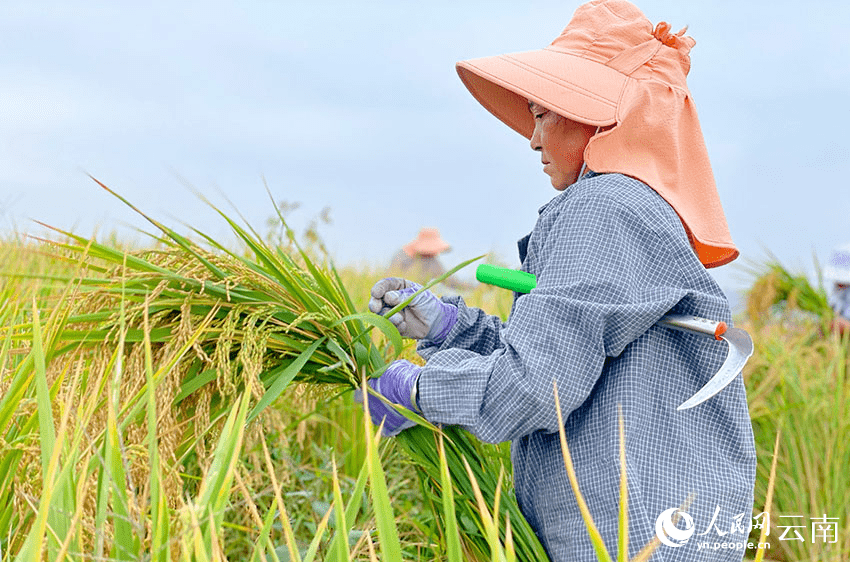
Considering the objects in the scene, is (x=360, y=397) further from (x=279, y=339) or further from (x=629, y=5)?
(x=629, y=5)

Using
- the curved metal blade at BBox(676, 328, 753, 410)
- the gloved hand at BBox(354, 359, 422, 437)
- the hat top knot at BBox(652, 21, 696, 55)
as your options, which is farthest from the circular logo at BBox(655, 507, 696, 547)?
the hat top knot at BBox(652, 21, 696, 55)

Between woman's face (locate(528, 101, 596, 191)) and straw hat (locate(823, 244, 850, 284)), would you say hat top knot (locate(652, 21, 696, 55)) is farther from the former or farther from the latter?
straw hat (locate(823, 244, 850, 284))

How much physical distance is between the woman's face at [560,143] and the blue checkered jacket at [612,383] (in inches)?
5.1

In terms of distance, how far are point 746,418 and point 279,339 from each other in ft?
3.20

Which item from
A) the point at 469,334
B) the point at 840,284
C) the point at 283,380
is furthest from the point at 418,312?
the point at 840,284

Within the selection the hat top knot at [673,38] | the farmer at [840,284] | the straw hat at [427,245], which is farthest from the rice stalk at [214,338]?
the straw hat at [427,245]

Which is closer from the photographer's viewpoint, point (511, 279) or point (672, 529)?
point (672, 529)

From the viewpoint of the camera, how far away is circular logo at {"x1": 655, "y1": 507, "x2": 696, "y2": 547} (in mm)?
1526

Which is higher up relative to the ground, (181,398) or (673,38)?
(673,38)

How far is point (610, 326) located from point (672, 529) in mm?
416

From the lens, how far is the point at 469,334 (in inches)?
75.2

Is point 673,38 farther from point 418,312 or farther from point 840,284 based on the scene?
point 840,284

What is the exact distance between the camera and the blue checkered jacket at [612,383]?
1.46m

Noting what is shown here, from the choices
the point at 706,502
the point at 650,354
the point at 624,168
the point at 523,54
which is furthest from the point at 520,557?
the point at 523,54
